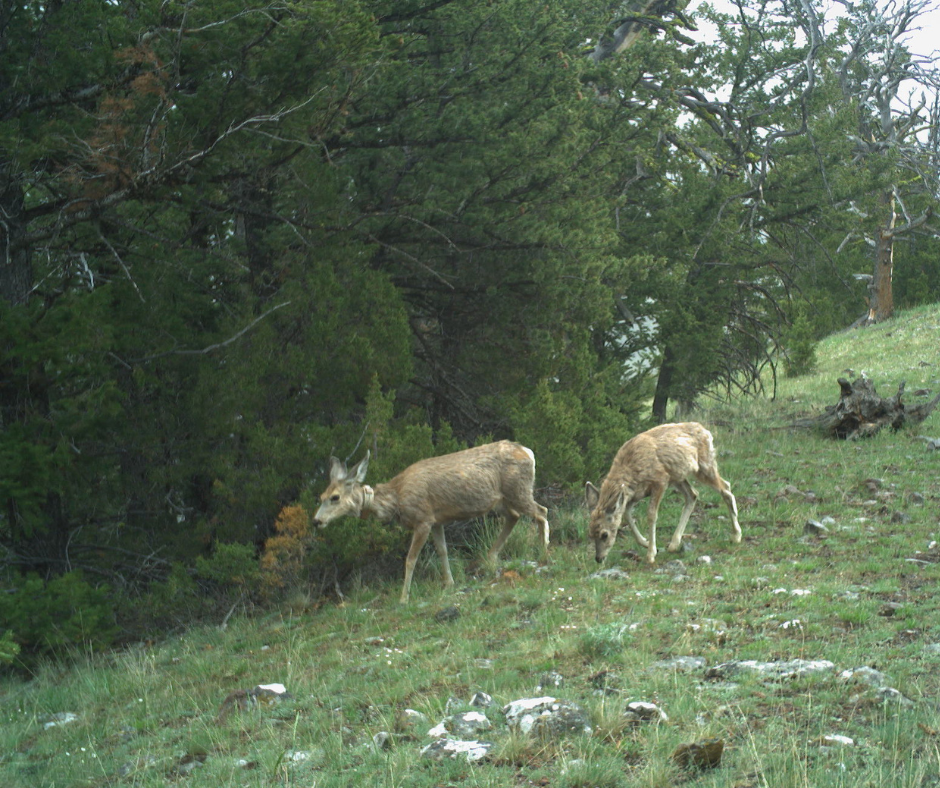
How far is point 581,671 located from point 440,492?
4833mm

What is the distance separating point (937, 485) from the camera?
42.9 ft

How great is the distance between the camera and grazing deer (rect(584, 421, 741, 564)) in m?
11.4

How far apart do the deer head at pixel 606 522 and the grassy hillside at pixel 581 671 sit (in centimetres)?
29

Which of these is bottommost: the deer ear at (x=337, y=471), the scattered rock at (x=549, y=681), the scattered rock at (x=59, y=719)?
the scattered rock at (x=59, y=719)

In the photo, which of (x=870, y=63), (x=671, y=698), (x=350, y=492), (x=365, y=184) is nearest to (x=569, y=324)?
(x=365, y=184)

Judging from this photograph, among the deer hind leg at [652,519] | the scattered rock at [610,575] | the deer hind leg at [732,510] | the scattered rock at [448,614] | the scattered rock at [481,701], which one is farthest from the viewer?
the deer hind leg at [732,510]

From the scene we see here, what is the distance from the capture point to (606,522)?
37.4ft

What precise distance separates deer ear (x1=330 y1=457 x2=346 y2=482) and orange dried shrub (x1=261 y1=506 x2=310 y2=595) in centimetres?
56

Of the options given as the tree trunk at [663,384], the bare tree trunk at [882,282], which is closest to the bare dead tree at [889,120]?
the bare tree trunk at [882,282]

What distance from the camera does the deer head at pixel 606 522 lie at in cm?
1134

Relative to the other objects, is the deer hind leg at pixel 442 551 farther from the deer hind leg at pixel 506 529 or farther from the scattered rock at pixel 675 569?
the scattered rock at pixel 675 569

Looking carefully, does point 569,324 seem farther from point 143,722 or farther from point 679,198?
point 143,722

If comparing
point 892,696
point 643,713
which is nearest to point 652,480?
point 643,713

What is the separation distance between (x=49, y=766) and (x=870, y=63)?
128ft
